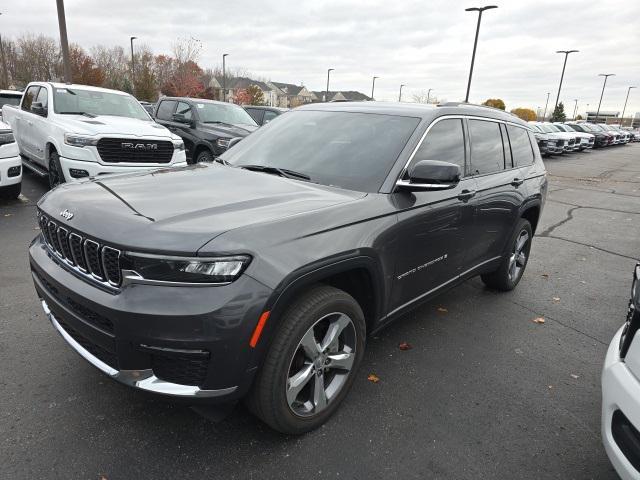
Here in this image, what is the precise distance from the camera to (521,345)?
3.71m

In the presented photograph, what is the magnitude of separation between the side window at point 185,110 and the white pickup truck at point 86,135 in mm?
1624

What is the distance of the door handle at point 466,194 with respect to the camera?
3421 millimetres

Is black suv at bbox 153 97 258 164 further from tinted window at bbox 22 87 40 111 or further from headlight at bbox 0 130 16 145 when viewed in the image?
headlight at bbox 0 130 16 145

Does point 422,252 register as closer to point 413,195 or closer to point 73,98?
point 413,195

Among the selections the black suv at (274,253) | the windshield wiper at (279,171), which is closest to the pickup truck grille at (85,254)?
the black suv at (274,253)

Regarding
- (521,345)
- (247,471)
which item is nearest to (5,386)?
(247,471)

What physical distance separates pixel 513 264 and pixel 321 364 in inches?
122

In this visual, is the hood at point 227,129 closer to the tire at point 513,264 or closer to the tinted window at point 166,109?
the tinted window at point 166,109

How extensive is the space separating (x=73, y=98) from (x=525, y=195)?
7.53 meters

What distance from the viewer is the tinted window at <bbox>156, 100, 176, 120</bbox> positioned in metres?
11.0

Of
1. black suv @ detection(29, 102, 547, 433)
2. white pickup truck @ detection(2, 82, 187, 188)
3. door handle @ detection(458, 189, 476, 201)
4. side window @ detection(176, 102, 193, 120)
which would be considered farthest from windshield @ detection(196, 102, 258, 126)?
door handle @ detection(458, 189, 476, 201)

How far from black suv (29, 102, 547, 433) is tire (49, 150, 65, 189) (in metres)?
4.54

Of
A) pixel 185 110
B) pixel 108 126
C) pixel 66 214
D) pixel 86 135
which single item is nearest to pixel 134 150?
pixel 108 126

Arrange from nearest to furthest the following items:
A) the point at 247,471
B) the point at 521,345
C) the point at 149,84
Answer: the point at 247,471
the point at 521,345
the point at 149,84
